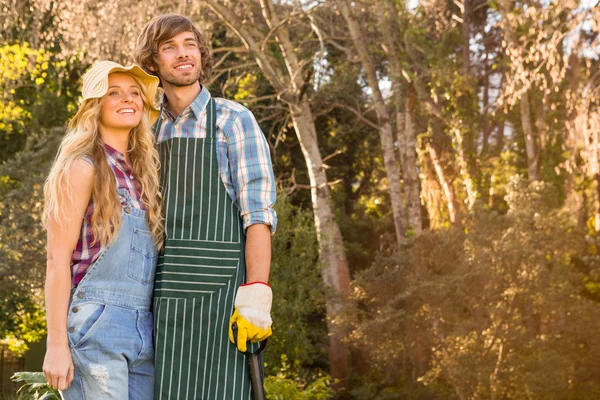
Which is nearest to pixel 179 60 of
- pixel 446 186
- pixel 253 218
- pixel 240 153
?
pixel 240 153

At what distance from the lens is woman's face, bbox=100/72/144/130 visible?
282 cm

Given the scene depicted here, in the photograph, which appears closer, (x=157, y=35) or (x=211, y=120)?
(x=211, y=120)

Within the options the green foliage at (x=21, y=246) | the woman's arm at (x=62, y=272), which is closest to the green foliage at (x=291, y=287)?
the green foliage at (x=21, y=246)

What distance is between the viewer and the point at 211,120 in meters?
2.87

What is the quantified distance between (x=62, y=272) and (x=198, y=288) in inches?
15.9

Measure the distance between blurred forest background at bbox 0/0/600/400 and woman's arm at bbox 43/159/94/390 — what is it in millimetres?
4385

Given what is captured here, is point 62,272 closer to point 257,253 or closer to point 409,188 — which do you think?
point 257,253

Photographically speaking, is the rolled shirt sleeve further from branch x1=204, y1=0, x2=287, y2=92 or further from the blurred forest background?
branch x1=204, y1=0, x2=287, y2=92

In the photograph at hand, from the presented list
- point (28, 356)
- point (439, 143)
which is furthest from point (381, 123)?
point (28, 356)

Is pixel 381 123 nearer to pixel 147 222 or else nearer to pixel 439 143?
pixel 439 143

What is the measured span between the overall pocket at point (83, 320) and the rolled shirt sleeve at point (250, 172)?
0.51m

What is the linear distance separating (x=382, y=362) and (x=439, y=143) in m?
6.13

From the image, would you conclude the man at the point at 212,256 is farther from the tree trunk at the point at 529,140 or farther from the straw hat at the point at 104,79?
the tree trunk at the point at 529,140

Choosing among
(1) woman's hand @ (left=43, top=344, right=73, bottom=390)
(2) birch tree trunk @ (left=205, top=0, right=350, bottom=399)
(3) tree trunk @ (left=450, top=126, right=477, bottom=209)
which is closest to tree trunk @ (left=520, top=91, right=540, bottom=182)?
(3) tree trunk @ (left=450, top=126, right=477, bottom=209)
